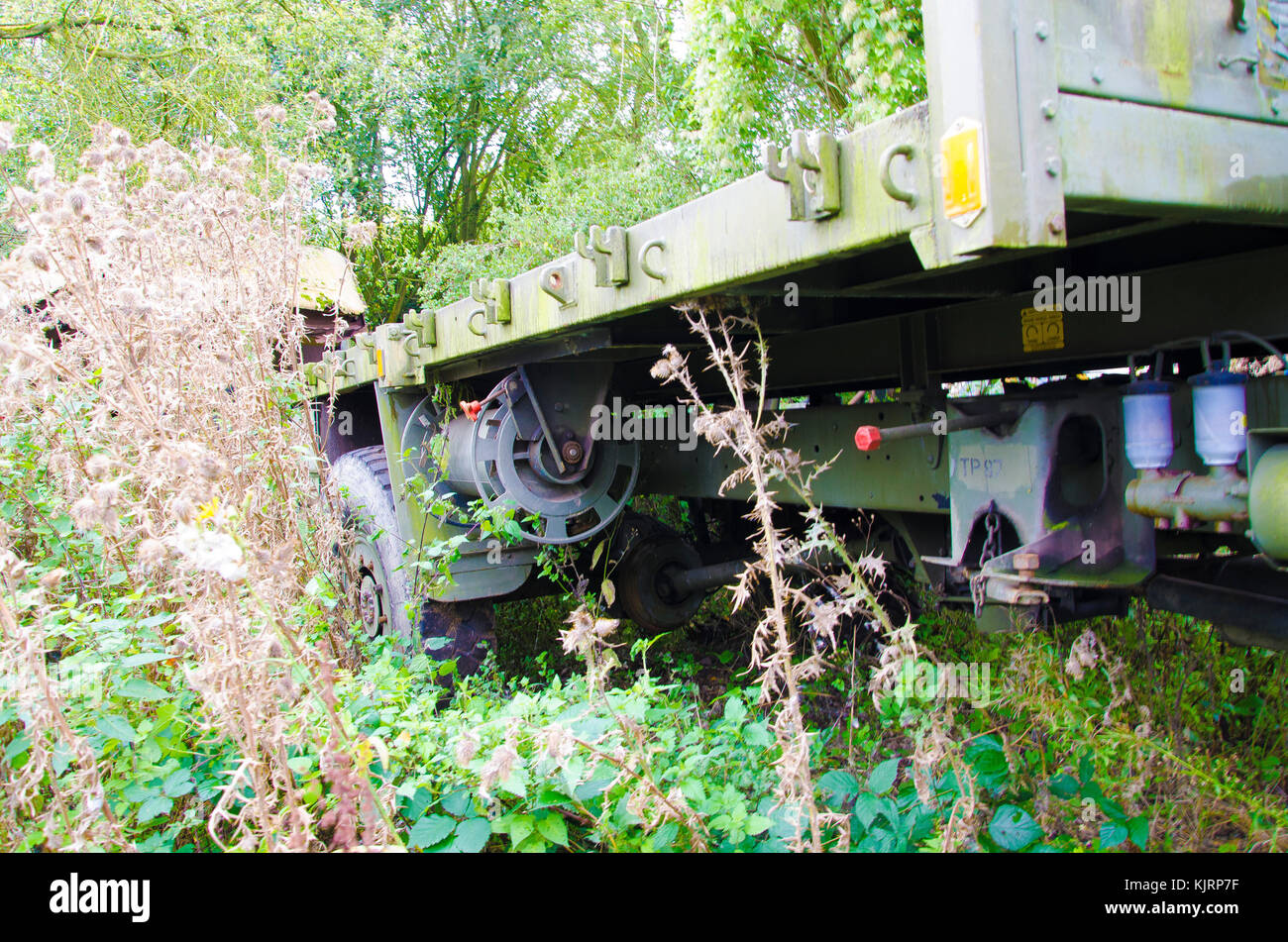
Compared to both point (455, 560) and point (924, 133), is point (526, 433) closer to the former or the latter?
point (455, 560)

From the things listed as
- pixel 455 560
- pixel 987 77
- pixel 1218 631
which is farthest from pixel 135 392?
pixel 1218 631

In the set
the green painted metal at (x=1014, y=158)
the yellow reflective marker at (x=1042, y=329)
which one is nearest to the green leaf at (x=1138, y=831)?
the yellow reflective marker at (x=1042, y=329)

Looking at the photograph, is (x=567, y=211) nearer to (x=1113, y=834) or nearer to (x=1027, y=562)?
(x=1027, y=562)

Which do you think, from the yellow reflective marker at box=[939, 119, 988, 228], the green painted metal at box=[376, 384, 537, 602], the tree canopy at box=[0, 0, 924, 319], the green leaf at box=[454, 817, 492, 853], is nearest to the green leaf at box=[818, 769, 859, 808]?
the green leaf at box=[454, 817, 492, 853]

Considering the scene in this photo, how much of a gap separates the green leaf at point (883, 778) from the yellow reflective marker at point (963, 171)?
1343 mm

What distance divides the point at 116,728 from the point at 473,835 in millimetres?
824

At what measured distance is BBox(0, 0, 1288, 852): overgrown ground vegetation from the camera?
81.8 inches

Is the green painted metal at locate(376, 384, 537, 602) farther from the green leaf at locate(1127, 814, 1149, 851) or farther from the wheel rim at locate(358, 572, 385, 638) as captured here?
the green leaf at locate(1127, 814, 1149, 851)

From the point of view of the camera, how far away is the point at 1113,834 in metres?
2.18

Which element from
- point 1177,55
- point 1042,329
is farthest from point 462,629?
point 1177,55

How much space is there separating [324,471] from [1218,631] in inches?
117

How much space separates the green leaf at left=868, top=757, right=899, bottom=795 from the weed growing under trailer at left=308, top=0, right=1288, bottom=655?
46cm

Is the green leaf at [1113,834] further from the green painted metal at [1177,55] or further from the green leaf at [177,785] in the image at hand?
the green leaf at [177,785]

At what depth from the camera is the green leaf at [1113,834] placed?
84.7 inches
